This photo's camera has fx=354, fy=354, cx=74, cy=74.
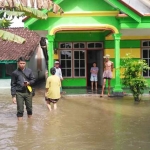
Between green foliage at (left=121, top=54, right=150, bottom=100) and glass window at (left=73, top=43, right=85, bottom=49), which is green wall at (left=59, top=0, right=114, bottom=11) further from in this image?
glass window at (left=73, top=43, right=85, bottom=49)

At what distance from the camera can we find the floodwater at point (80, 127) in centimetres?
716

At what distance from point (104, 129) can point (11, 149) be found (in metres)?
2.62

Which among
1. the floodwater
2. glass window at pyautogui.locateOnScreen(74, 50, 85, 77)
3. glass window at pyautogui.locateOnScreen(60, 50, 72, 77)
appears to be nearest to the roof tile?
glass window at pyautogui.locateOnScreen(60, 50, 72, 77)

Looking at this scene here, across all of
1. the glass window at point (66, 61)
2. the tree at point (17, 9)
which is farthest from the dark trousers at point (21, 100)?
the glass window at point (66, 61)

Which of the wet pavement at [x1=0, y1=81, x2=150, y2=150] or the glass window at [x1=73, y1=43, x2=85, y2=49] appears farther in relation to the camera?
the glass window at [x1=73, y1=43, x2=85, y2=49]

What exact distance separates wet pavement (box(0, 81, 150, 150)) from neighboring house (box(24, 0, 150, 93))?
338cm

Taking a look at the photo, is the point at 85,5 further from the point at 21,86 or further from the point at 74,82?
the point at 21,86

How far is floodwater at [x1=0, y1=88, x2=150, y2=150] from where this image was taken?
7.16 m

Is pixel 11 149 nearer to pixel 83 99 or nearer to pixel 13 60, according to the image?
pixel 83 99

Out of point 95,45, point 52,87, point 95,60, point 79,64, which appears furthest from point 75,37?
point 52,87

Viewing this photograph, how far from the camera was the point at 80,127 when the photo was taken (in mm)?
8867

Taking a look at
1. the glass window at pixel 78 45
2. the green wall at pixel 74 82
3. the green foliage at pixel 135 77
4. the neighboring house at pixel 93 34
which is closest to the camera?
the green foliage at pixel 135 77

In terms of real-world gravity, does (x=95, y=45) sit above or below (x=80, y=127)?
above

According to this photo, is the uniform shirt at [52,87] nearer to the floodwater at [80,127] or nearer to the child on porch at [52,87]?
the child on porch at [52,87]
